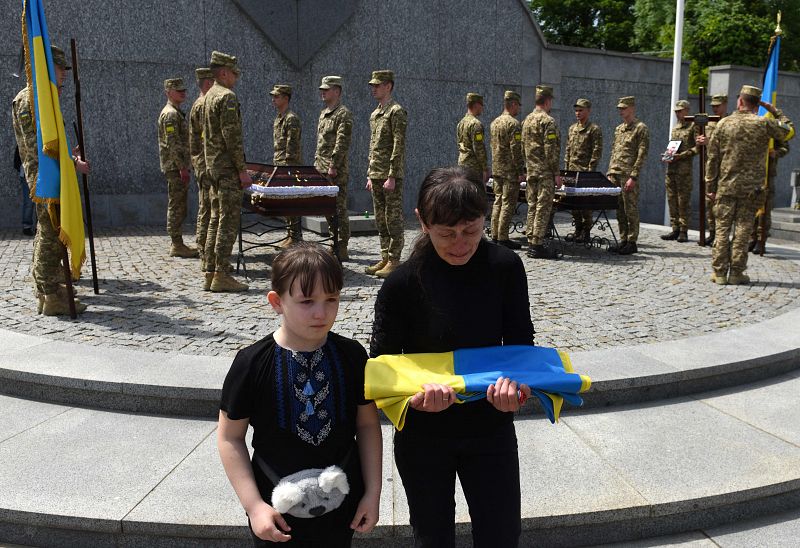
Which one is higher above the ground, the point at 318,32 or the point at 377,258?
the point at 318,32

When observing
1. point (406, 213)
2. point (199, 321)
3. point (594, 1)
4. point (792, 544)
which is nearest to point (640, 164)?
point (406, 213)

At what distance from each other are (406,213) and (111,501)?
41.6 ft

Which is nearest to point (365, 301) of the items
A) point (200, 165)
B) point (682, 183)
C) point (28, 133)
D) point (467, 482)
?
point (200, 165)

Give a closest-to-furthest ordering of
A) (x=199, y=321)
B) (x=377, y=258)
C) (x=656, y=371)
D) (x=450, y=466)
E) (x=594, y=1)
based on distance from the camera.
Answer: (x=450, y=466)
(x=656, y=371)
(x=199, y=321)
(x=377, y=258)
(x=594, y=1)

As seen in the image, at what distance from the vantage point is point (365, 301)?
7.20 m

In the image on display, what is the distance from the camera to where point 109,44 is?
40.8 feet

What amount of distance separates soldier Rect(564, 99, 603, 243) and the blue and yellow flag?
7554mm

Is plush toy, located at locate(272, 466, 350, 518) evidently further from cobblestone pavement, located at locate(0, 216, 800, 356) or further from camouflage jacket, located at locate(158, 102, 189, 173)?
camouflage jacket, located at locate(158, 102, 189, 173)

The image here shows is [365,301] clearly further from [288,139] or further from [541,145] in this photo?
[541,145]

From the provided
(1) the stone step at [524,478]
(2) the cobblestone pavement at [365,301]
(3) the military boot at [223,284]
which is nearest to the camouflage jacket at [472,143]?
(2) the cobblestone pavement at [365,301]

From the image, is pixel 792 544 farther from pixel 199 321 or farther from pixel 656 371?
pixel 199 321

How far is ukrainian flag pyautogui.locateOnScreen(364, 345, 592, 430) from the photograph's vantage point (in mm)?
2025

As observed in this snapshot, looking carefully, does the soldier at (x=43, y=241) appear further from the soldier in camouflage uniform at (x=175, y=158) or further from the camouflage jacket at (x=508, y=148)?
the camouflage jacket at (x=508, y=148)

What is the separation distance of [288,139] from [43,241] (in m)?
4.29
